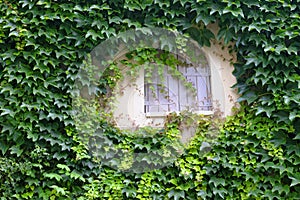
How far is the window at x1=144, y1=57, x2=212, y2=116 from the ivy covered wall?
306mm

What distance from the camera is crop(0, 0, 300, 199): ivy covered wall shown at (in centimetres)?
303

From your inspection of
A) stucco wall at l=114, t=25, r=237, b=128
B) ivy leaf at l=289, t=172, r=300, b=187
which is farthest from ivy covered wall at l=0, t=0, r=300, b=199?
stucco wall at l=114, t=25, r=237, b=128

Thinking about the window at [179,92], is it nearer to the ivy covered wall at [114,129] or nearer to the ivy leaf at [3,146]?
the ivy covered wall at [114,129]

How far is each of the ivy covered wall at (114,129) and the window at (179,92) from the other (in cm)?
31

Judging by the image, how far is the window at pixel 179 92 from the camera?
351cm

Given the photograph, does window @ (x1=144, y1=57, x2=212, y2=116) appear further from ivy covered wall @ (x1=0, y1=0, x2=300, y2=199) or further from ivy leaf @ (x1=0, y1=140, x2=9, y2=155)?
ivy leaf @ (x1=0, y1=140, x2=9, y2=155)

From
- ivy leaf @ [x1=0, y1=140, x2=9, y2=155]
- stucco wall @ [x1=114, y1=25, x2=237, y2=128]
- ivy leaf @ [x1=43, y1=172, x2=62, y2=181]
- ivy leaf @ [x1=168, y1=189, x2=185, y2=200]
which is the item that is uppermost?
stucco wall @ [x1=114, y1=25, x2=237, y2=128]

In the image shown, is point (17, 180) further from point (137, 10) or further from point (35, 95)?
point (137, 10)

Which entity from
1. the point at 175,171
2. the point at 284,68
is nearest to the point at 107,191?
the point at 175,171

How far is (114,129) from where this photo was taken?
3.25 meters

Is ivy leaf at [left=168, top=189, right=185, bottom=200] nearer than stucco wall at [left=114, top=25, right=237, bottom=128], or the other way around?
ivy leaf at [left=168, top=189, right=185, bottom=200]

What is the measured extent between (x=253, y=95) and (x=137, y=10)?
4.28ft

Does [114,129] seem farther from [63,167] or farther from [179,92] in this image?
[179,92]

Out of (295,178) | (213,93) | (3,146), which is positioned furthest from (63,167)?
(295,178)
